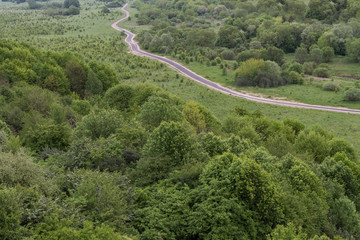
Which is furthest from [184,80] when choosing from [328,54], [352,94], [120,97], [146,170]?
[146,170]

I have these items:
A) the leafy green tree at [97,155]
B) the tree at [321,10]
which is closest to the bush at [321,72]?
the tree at [321,10]

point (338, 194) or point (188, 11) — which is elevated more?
point (188, 11)

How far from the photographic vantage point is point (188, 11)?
625 feet

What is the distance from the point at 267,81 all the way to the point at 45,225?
274ft

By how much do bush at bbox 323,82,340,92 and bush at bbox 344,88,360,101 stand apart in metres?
6.49

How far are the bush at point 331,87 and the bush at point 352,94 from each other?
649 centimetres

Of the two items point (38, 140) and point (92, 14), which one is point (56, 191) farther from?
point (92, 14)

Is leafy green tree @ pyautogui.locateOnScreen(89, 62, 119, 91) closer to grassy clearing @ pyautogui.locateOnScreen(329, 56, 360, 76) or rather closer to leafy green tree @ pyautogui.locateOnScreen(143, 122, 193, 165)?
leafy green tree @ pyautogui.locateOnScreen(143, 122, 193, 165)

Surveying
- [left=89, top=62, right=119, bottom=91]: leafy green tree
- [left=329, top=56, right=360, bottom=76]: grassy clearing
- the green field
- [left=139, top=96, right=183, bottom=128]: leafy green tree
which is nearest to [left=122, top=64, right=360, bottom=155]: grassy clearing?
the green field

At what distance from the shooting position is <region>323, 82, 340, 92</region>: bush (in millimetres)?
88750

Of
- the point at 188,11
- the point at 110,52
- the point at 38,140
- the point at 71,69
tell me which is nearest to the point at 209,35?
the point at 110,52

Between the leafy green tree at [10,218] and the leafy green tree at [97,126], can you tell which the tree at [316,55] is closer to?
the leafy green tree at [97,126]

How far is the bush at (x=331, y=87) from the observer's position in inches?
3494

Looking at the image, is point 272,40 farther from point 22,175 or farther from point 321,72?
point 22,175
